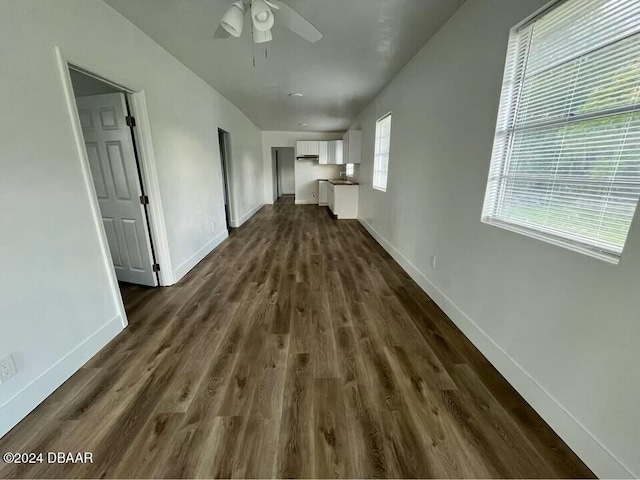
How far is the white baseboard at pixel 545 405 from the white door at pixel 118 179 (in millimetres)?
3257

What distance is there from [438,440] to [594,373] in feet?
2.55

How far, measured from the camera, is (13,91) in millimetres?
1405

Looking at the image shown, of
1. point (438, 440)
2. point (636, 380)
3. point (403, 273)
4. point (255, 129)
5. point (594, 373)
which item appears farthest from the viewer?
point (255, 129)

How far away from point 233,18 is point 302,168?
7546 mm

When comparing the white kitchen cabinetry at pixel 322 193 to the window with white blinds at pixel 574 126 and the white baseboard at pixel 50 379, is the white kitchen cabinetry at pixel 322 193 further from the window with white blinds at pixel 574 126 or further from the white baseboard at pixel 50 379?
the white baseboard at pixel 50 379

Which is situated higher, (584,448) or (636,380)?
(636,380)

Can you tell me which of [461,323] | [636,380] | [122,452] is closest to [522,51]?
[636,380]

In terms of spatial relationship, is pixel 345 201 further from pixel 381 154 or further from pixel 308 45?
pixel 308 45

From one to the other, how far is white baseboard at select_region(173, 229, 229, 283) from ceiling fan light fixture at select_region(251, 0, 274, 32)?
266 centimetres

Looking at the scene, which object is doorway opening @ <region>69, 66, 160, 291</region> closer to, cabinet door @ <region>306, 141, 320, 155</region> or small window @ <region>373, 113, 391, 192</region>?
small window @ <region>373, 113, 391, 192</region>

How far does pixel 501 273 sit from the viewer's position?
1.74 metres

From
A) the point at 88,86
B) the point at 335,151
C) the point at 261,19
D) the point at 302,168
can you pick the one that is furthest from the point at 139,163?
the point at 302,168

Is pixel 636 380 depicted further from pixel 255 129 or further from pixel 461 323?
pixel 255 129

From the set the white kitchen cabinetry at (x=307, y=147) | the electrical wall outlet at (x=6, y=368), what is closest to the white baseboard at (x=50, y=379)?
the electrical wall outlet at (x=6, y=368)
